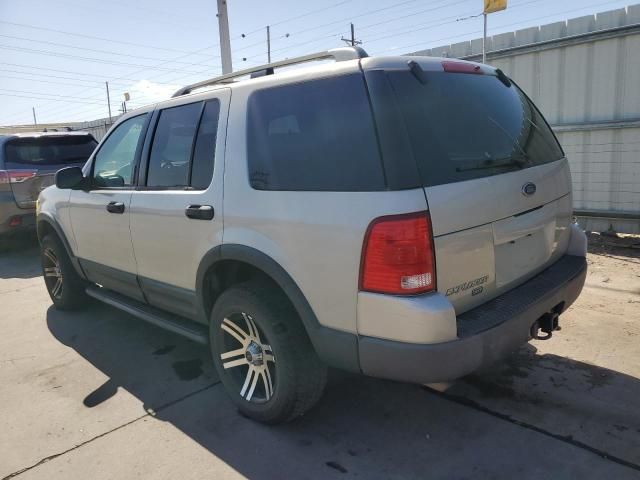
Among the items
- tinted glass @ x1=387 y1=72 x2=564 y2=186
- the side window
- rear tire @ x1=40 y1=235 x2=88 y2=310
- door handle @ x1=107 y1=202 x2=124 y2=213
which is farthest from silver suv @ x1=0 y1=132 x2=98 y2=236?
tinted glass @ x1=387 y1=72 x2=564 y2=186

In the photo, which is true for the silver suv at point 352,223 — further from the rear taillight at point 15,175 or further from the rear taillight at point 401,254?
the rear taillight at point 15,175

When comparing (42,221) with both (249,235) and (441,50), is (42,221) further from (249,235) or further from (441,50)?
(441,50)

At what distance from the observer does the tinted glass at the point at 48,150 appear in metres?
7.60

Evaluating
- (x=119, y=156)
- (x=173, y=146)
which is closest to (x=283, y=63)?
(x=173, y=146)

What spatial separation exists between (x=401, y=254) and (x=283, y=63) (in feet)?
4.99

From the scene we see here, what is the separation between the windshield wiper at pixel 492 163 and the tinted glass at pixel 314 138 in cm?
49

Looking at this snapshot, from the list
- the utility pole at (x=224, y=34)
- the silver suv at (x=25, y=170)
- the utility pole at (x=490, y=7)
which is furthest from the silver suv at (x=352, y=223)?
the utility pole at (x=224, y=34)

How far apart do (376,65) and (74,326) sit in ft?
13.0

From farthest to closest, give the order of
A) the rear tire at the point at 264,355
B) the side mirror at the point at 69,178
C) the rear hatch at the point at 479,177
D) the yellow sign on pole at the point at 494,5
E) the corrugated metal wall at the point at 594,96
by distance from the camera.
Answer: the yellow sign on pole at the point at 494,5 → the corrugated metal wall at the point at 594,96 → the side mirror at the point at 69,178 → the rear tire at the point at 264,355 → the rear hatch at the point at 479,177

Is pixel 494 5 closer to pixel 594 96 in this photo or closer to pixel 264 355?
pixel 594 96

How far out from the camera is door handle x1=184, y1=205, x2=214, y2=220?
2973 millimetres

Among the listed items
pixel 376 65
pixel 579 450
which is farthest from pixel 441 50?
pixel 579 450

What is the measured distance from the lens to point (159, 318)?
3631mm

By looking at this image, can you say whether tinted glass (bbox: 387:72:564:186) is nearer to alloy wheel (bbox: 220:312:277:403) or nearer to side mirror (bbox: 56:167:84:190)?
alloy wheel (bbox: 220:312:277:403)
